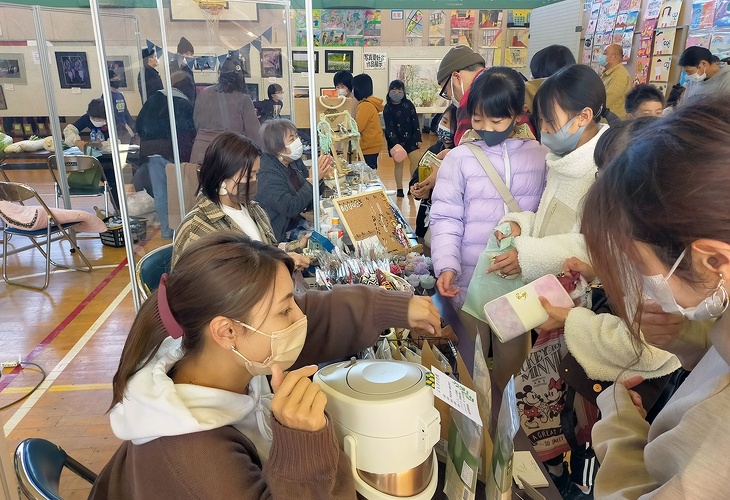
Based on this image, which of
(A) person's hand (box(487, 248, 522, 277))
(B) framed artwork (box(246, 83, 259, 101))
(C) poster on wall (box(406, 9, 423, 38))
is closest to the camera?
(A) person's hand (box(487, 248, 522, 277))

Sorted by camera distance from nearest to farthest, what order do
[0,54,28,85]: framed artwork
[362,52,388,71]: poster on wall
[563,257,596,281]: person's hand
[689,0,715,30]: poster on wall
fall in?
[563,257,596,281]: person's hand → [689,0,715,30]: poster on wall → [0,54,28,85]: framed artwork → [362,52,388,71]: poster on wall

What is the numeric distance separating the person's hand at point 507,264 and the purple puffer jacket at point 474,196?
9.6 inches

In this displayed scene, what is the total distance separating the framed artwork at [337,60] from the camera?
939 centimetres

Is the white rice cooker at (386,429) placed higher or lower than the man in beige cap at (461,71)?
lower

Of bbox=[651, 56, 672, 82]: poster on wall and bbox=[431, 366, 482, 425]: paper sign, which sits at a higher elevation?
bbox=[651, 56, 672, 82]: poster on wall

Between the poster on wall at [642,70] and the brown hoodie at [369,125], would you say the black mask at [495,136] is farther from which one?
the poster on wall at [642,70]

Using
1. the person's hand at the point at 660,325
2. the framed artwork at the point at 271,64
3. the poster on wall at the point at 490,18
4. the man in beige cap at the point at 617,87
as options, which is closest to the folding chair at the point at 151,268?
the person's hand at the point at 660,325

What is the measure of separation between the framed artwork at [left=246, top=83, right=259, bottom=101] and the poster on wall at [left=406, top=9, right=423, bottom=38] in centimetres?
635

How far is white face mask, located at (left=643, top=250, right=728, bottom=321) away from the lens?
2.23 feet

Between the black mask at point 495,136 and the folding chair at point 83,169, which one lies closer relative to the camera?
the black mask at point 495,136

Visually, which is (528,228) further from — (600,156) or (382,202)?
(382,202)

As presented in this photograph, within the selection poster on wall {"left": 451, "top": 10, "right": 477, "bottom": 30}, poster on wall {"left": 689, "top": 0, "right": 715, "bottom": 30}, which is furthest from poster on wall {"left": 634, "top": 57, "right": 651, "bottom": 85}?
poster on wall {"left": 451, "top": 10, "right": 477, "bottom": 30}

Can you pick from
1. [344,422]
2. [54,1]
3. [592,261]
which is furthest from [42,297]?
[592,261]

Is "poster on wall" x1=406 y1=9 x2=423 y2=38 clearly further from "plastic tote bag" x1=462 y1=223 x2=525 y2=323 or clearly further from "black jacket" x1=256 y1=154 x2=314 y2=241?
"plastic tote bag" x1=462 y1=223 x2=525 y2=323
